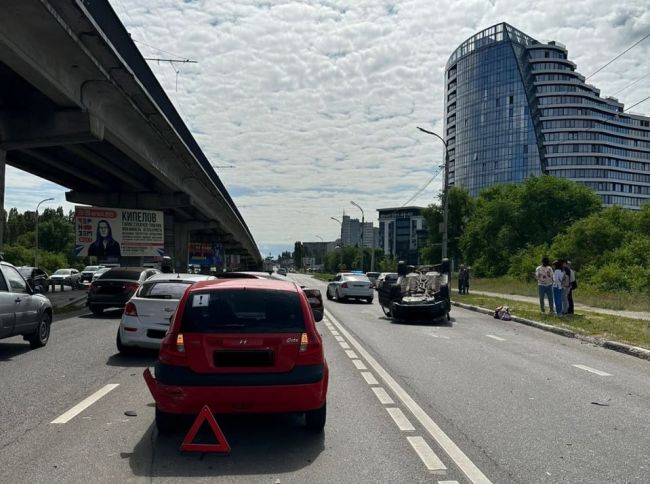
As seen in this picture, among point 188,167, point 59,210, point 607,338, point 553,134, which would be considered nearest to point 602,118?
point 553,134

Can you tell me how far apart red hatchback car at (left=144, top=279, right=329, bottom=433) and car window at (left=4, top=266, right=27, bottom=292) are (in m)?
6.61

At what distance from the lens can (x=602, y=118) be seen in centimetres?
13588

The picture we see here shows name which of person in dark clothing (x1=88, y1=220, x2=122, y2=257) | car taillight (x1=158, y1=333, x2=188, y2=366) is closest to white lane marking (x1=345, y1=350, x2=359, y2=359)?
car taillight (x1=158, y1=333, x2=188, y2=366)

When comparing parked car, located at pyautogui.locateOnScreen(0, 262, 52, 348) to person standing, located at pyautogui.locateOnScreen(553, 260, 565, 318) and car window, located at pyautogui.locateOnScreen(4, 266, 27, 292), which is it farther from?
person standing, located at pyautogui.locateOnScreen(553, 260, 565, 318)

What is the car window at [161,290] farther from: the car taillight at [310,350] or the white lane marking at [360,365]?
the car taillight at [310,350]

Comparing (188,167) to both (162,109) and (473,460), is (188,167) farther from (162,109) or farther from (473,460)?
(473,460)

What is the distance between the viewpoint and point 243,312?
609 centimetres

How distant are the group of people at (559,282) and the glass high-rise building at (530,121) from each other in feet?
360

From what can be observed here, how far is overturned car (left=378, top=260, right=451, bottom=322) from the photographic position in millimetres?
Answer: 18391

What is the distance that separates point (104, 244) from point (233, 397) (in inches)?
1265

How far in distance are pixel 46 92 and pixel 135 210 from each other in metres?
20.1

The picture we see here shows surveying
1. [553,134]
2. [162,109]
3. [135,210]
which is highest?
[553,134]

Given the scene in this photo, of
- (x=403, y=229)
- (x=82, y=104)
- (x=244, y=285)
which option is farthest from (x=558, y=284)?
(x=403, y=229)

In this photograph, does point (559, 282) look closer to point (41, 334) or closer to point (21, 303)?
point (41, 334)
